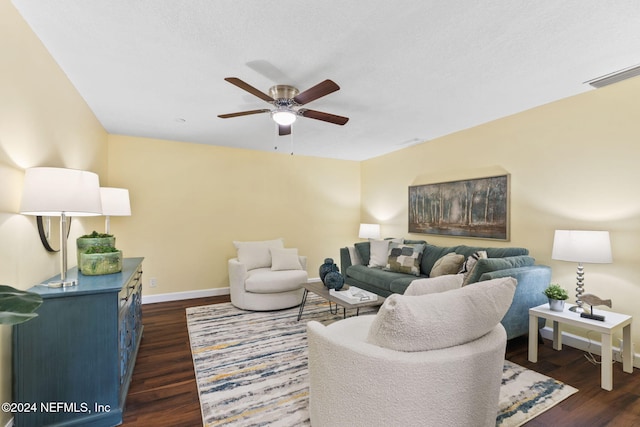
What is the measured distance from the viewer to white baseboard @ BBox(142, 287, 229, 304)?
4.23 meters

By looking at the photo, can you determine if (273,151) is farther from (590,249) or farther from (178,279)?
(590,249)

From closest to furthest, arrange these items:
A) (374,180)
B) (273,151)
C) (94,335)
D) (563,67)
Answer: (94,335) → (563,67) → (273,151) → (374,180)

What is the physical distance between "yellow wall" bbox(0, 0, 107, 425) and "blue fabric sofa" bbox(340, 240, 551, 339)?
3222mm

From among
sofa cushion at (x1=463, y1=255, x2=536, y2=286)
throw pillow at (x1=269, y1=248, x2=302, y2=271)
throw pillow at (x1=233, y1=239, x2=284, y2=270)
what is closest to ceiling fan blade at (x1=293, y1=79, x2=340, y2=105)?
sofa cushion at (x1=463, y1=255, x2=536, y2=286)

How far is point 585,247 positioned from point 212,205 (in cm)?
461

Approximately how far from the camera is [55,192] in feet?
5.34

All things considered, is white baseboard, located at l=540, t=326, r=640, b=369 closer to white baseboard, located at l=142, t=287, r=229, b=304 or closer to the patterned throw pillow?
the patterned throw pillow

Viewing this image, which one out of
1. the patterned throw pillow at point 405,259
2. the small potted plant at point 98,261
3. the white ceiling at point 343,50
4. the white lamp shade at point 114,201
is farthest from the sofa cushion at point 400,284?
the white lamp shade at point 114,201

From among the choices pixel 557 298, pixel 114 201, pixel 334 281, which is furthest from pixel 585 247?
pixel 114 201

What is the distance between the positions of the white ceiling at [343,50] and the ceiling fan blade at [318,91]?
0.21 m

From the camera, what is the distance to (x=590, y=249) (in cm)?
242

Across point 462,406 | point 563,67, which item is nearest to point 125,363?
point 462,406

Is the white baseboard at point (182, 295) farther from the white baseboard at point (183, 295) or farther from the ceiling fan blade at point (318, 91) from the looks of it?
the ceiling fan blade at point (318, 91)

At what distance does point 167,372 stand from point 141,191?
2.82 m
